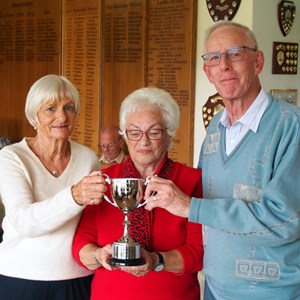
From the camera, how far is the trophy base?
1.86 m

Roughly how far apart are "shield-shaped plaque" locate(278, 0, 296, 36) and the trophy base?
8.67ft

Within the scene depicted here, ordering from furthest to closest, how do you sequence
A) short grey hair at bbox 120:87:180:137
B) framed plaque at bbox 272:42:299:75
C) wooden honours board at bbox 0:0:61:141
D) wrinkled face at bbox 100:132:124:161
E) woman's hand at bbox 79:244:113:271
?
wooden honours board at bbox 0:0:61:141 → wrinkled face at bbox 100:132:124:161 → framed plaque at bbox 272:42:299:75 → short grey hair at bbox 120:87:180:137 → woman's hand at bbox 79:244:113:271

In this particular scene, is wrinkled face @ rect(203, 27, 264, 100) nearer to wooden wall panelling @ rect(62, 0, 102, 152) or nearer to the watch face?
the watch face

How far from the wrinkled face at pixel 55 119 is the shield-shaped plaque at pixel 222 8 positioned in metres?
2.03

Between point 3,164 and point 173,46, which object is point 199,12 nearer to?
point 173,46

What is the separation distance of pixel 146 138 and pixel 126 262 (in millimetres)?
450

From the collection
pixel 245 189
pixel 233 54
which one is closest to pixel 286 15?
pixel 233 54

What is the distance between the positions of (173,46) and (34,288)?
8.67 ft

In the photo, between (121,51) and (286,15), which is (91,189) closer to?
(286,15)

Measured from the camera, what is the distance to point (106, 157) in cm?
464

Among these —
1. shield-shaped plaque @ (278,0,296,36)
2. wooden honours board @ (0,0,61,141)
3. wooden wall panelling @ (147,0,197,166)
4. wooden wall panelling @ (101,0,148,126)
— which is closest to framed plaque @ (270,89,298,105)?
shield-shaped plaque @ (278,0,296,36)

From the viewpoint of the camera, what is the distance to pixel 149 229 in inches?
81.2

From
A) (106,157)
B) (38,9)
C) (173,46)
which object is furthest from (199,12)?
(38,9)

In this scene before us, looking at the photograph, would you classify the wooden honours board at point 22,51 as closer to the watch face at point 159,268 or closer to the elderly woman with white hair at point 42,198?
the elderly woman with white hair at point 42,198
